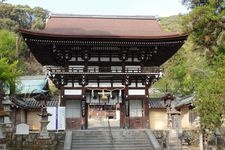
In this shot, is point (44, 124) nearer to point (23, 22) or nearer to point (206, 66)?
point (206, 66)

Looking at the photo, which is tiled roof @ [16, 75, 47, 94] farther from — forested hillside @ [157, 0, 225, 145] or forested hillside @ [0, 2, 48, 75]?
forested hillside @ [0, 2, 48, 75]

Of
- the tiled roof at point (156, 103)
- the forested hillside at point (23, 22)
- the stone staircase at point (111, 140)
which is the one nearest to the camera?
the stone staircase at point (111, 140)

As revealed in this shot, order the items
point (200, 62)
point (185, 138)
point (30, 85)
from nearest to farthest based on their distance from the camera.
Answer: point (185, 138) → point (30, 85) → point (200, 62)

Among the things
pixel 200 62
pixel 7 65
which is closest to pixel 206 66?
pixel 200 62

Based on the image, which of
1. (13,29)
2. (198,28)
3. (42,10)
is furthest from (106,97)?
(42,10)

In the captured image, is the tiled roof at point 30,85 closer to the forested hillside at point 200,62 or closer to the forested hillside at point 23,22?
the forested hillside at point 200,62

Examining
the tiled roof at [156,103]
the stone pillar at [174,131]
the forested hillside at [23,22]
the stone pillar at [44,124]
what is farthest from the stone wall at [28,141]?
the forested hillside at [23,22]

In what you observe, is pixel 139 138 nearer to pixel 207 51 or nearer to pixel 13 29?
pixel 207 51

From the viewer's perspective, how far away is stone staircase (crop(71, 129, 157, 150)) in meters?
20.9

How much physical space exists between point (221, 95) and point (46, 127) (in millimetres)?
10089

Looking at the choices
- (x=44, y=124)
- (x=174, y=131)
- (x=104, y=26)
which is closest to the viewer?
(x=44, y=124)

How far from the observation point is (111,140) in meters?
21.6

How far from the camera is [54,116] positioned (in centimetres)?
2344

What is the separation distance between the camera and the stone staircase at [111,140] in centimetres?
2089
